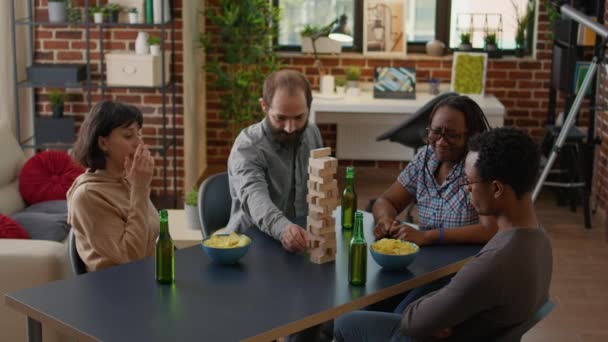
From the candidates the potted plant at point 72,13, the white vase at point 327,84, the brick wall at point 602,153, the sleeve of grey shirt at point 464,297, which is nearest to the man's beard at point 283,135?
the sleeve of grey shirt at point 464,297

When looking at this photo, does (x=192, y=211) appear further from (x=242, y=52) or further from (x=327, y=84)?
(x=242, y=52)

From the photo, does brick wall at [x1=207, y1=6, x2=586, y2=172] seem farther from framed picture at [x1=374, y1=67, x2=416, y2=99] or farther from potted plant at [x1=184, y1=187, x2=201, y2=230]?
potted plant at [x1=184, y1=187, x2=201, y2=230]

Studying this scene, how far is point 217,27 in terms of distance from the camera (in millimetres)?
7391

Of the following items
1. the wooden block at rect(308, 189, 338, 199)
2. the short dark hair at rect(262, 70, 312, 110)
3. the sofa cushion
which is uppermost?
the short dark hair at rect(262, 70, 312, 110)

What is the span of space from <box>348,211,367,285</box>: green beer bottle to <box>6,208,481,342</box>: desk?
3cm

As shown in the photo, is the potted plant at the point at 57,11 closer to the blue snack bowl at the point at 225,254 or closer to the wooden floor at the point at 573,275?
the wooden floor at the point at 573,275

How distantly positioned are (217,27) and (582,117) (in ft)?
9.74

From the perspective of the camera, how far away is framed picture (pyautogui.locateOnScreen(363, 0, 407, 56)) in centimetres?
742

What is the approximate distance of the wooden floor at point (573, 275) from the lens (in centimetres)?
443

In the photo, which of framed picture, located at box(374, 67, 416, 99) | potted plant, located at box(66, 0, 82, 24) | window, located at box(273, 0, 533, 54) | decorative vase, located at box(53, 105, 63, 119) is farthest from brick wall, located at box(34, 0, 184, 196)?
framed picture, located at box(374, 67, 416, 99)

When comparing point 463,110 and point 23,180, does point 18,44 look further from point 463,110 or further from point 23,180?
point 463,110

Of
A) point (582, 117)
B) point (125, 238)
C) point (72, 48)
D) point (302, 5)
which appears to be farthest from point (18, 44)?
point (582, 117)

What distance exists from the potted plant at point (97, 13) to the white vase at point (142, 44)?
10.6 inches

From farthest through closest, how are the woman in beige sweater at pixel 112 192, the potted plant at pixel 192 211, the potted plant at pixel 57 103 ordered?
1. the potted plant at pixel 57 103
2. the potted plant at pixel 192 211
3. the woman in beige sweater at pixel 112 192
